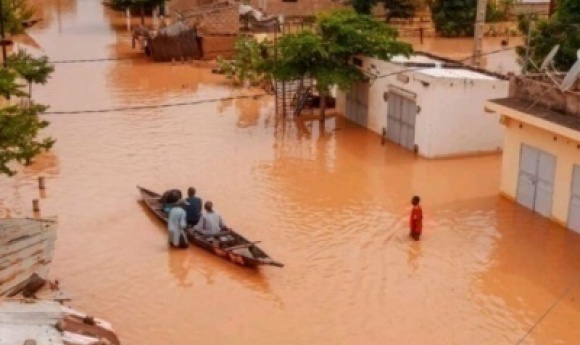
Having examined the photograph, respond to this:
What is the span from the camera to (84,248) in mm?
16828

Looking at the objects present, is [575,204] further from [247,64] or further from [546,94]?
[247,64]

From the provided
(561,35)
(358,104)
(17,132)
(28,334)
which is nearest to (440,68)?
(358,104)

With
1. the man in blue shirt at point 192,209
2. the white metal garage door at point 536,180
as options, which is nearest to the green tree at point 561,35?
the white metal garage door at point 536,180

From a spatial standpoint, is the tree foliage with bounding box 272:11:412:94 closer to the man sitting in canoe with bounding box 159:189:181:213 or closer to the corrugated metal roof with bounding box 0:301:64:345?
the man sitting in canoe with bounding box 159:189:181:213

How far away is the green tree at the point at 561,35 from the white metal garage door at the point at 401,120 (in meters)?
3.92

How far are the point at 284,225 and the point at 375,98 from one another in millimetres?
8868

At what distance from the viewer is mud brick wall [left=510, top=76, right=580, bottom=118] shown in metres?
17.4

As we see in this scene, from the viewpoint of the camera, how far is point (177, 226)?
16750mm

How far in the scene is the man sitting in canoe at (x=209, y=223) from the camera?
663 inches

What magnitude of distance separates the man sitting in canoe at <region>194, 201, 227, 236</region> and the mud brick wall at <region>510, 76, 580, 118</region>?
7.66 m

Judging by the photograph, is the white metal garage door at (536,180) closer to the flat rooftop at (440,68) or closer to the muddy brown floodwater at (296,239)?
the muddy brown floodwater at (296,239)

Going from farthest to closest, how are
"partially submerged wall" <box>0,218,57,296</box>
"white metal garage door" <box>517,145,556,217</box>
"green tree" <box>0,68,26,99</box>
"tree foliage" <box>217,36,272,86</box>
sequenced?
"tree foliage" <box>217,36,272,86</box> → "white metal garage door" <box>517,145,556,217</box> → "green tree" <box>0,68,26,99</box> → "partially submerged wall" <box>0,218,57,296</box>

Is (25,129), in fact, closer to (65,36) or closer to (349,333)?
(349,333)

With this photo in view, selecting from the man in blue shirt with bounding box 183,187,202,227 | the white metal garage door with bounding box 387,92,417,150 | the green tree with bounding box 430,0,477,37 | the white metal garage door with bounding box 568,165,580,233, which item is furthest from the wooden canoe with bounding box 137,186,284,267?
the green tree with bounding box 430,0,477,37
